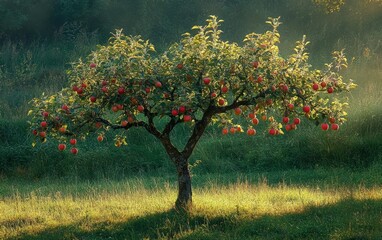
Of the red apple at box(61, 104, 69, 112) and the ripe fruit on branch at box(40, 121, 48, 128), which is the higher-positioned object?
the red apple at box(61, 104, 69, 112)

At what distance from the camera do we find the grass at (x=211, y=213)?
343 inches

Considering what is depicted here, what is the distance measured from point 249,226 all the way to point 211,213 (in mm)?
874

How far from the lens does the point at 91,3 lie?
88.3ft

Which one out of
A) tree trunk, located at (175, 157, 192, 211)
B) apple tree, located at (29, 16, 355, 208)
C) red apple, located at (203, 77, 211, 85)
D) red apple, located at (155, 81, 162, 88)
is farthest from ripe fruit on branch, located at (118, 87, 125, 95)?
tree trunk, located at (175, 157, 192, 211)

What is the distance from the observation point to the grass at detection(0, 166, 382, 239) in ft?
28.6

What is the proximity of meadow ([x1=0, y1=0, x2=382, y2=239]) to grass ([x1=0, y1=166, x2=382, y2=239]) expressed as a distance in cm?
3

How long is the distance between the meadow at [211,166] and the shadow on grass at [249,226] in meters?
0.02

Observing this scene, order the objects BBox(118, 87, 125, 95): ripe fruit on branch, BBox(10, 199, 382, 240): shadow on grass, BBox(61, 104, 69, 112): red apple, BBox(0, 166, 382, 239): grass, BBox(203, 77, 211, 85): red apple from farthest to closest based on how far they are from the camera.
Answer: BBox(61, 104, 69, 112): red apple < BBox(0, 166, 382, 239): grass < BBox(10, 199, 382, 240): shadow on grass < BBox(118, 87, 125, 95): ripe fruit on branch < BBox(203, 77, 211, 85): red apple

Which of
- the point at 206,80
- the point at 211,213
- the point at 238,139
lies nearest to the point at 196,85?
the point at 206,80

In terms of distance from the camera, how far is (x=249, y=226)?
351 inches

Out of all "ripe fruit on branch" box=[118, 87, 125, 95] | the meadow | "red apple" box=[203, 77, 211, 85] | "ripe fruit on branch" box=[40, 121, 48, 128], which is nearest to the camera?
"red apple" box=[203, 77, 211, 85]

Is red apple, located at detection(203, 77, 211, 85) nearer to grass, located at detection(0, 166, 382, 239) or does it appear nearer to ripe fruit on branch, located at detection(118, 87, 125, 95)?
ripe fruit on branch, located at detection(118, 87, 125, 95)

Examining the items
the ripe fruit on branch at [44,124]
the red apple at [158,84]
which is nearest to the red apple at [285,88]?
the red apple at [158,84]

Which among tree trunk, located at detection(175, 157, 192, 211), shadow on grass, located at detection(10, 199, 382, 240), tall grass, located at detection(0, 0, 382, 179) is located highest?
tall grass, located at detection(0, 0, 382, 179)
